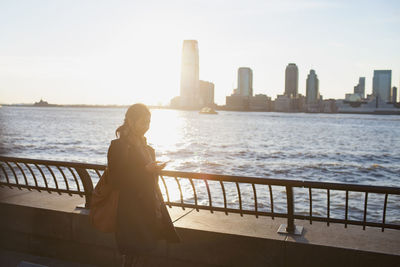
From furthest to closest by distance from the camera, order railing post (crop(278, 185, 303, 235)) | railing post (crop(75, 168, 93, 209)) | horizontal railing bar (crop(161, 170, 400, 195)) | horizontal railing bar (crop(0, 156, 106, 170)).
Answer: railing post (crop(75, 168, 93, 209)) < horizontal railing bar (crop(0, 156, 106, 170)) < railing post (crop(278, 185, 303, 235)) < horizontal railing bar (crop(161, 170, 400, 195))

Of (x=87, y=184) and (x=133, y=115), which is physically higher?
(x=133, y=115)

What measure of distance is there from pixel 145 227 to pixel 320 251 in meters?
1.89

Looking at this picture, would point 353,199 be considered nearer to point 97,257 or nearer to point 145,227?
point 97,257

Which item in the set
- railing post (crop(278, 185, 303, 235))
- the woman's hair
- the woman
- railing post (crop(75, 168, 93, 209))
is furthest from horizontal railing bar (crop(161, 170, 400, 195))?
the woman's hair

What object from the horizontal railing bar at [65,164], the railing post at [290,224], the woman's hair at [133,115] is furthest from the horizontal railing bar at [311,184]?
the woman's hair at [133,115]

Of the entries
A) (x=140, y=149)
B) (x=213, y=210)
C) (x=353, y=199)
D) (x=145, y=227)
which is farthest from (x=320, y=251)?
(x=353, y=199)

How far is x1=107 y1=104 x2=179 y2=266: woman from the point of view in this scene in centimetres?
372

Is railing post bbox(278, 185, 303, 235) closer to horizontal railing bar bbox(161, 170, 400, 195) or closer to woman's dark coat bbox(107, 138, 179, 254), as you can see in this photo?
horizontal railing bar bbox(161, 170, 400, 195)

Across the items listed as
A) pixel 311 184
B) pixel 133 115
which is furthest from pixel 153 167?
pixel 311 184

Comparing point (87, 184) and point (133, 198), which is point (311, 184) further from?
point (87, 184)

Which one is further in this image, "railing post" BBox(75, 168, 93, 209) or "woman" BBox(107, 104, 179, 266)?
"railing post" BBox(75, 168, 93, 209)

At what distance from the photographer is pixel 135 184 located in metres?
3.76

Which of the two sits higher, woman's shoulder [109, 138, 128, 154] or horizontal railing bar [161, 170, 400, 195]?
woman's shoulder [109, 138, 128, 154]

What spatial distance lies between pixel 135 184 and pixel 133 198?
0.45 ft
